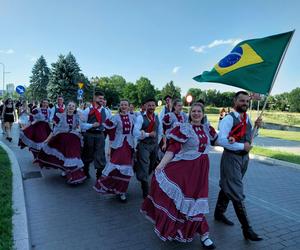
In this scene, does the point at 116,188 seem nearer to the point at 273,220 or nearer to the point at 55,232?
the point at 55,232

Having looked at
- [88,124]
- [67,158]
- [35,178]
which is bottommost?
[35,178]

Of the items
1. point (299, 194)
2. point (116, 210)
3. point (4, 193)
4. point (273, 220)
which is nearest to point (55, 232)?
point (116, 210)

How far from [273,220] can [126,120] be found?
10.6ft

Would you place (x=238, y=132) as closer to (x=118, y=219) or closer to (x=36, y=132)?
(x=118, y=219)

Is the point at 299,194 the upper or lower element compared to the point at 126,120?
lower

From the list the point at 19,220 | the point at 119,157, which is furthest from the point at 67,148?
the point at 19,220

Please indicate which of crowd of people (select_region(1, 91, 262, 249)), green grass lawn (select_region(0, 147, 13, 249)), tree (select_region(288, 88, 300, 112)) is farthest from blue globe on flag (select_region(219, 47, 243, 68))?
tree (select_region(288, 88, 300, 112))

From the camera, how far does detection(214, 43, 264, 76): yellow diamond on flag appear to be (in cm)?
500

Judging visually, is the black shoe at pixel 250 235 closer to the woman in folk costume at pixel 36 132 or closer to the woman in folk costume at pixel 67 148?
the woman in folk costume at pixel 67 148

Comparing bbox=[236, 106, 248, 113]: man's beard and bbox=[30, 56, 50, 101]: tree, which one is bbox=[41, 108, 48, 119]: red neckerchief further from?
bbox=[30, 56, 50, 101]: tree

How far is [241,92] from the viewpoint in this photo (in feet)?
14.9

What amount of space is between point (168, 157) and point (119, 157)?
7.01 feet

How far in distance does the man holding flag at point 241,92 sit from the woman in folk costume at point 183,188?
43 centimetres

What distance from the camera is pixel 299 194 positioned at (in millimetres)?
7172
